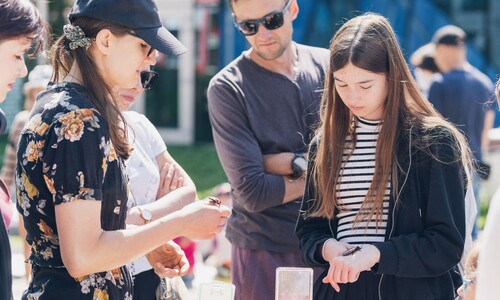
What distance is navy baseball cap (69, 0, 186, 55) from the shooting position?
255 centimetres

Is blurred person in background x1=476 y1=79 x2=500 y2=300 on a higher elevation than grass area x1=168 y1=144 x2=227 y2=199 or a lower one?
higher

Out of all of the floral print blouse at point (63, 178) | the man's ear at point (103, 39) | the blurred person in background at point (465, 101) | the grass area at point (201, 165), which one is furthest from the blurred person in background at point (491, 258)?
the grass area at point (201, 165)

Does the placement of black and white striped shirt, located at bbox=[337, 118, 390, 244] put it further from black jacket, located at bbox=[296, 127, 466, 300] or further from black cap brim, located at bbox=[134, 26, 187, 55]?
black cap brim, located at bbox=[134, 26, 187, 55]

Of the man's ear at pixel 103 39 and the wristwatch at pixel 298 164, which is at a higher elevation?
the man's ear at pixel 103 39

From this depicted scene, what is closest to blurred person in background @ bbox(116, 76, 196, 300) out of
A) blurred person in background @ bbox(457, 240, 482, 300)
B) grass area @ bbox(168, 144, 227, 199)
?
blurred person in background @ bbox(457, 240, 482, 300)

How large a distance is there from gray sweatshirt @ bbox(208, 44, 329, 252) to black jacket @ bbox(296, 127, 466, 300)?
902 millimetres

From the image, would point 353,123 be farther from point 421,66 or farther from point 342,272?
point 421,66

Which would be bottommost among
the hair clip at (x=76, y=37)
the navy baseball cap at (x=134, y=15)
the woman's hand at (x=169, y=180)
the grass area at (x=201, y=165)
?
the grass area at (x=201, y=165)

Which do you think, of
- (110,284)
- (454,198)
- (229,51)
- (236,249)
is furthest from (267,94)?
(229,51)

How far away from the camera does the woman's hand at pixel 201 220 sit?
2609 mm

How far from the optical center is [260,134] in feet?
12.4

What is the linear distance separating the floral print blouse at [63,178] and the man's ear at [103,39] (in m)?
0.14

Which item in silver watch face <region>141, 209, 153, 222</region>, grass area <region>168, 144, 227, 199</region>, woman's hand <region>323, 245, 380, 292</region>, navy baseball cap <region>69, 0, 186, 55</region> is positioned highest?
navy baseball cap <region>69, 0, 186, 55</region>

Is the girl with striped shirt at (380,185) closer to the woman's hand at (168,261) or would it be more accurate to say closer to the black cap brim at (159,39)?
the woman's hand at (168,261)
